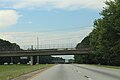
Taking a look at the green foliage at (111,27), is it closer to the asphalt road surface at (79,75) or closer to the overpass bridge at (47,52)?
the asphalt road surface at (79,75)

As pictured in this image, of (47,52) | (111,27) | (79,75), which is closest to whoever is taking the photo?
(79,75)

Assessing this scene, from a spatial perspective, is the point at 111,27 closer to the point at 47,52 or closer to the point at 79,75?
the point at 79,75

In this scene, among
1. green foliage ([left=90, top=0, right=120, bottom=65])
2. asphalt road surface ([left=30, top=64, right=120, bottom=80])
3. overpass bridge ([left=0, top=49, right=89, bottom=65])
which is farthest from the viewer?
overpass bridge ([left=0, top=49, right=89, bottom=65])

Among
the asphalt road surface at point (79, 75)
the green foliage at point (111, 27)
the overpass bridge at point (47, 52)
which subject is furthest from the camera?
the overpass bridge at point (47, 52)

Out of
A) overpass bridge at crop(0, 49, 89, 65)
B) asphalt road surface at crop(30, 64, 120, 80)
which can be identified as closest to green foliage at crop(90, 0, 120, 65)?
asphalt road surface at crop(30, 64, 120, 80)

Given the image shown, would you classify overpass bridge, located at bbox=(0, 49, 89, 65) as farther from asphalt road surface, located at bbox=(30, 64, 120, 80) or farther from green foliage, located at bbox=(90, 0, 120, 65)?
asphalt road surface, located at bbox=(30, 64, 120, 80)

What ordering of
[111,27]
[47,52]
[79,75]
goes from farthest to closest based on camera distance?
1. [47,52]
2. [111,27]
3. [79,75]

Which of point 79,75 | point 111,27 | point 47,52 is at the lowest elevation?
point 79,75

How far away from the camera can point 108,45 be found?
81.8 meters

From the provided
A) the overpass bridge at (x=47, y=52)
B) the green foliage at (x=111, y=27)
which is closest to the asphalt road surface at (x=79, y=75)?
the green foliage at (x=111, y=27)

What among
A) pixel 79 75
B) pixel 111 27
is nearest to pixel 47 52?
pixel 111 27

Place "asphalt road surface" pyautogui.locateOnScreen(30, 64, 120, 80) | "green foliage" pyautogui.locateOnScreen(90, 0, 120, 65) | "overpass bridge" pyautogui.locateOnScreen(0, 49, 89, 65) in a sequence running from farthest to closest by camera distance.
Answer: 1. "overpass bridge" pyautogui.locateOnScreen(0, 49, 89, 65)
2. "green foliage" pyautogui.locateOnScreen(90, 0, 120, 65)
3. "asphalt road surface" pyautogui.locateOnScreen(30, 64, 120, 80)

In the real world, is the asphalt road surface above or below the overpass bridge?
below

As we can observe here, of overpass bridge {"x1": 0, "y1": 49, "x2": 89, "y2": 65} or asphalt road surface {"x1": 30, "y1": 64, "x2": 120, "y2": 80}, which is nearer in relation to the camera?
asphalt road surface {"x1": 30, "y1": 64, "x2": 120, "y2": 80}
